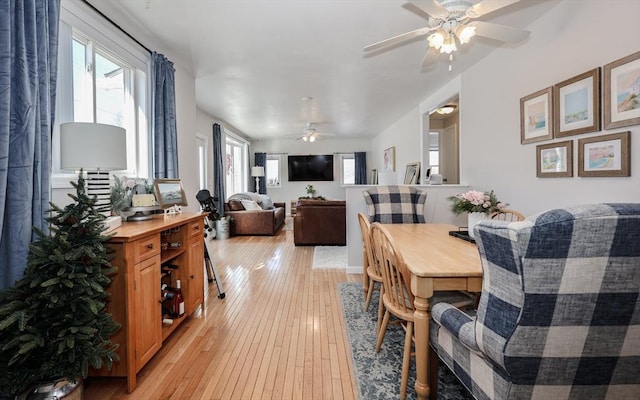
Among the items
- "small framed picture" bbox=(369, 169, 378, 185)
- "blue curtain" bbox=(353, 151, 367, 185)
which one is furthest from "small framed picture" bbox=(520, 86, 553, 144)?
"blue curtain" bbox=(353, 151, 367, 185)

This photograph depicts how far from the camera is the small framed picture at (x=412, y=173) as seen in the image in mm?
5489

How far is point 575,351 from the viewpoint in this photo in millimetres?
933

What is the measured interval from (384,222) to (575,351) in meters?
2.15

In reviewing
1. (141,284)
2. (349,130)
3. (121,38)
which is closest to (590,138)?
(141,284)

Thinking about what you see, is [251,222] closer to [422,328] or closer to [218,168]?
[218,168]

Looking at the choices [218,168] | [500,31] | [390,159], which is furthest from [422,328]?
[390,159]

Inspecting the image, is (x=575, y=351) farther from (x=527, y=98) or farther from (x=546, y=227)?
(x=527, y=98)

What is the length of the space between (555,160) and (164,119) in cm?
365

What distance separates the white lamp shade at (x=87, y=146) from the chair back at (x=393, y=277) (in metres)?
1.64

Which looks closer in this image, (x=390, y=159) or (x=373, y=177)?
(x=390, y=159)

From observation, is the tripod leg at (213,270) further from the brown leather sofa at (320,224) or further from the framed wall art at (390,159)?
the framed wall art at (390,159)

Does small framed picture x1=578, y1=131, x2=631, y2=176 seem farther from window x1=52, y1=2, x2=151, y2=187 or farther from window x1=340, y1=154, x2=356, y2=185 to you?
window x1=340, y1=154, x2=356, y2=185

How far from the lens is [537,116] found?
8.77 feet

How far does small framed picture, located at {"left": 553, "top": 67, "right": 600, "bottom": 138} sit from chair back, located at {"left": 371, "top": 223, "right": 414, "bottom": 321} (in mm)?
1796
